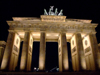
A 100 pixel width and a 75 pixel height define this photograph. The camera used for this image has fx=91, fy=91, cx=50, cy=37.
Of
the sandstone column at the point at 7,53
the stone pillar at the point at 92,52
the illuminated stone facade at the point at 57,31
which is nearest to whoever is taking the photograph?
the sandstone column at the point at 7,53

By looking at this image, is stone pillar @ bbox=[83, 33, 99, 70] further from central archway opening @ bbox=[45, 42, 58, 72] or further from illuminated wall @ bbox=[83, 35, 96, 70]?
central archway opening @ bbox=[45, 42, 58, 72]

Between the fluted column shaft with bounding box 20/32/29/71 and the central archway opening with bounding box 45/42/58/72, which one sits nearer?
the fluted column shaft with bounding box 20/32/29/71

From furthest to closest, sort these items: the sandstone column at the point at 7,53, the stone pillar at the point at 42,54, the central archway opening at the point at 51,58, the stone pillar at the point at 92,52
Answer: the central archway opening at the point at 51,58
the stone pillar at the point at 92,52
the stone pillar at the point at 42,54
the sandstone column at the point at 7,53

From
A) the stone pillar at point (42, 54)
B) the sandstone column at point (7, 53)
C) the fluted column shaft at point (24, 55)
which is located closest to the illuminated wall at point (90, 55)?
the stone pillar at point (42, 54)

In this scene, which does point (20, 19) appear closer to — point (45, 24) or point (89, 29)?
point (45, 24)

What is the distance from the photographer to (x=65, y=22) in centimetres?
3008

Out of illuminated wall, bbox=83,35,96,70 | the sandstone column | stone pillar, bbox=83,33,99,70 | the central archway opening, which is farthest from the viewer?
the central archway opening

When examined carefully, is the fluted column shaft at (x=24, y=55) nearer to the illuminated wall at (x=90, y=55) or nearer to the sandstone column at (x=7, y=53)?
the sandstone column at (x=7, y=53)

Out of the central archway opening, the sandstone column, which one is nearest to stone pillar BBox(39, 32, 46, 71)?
the sandstone column

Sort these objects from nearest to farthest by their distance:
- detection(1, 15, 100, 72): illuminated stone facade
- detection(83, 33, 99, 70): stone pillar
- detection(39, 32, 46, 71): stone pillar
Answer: detection(39, 32, 46, 71): stone pillar
detection(83, 33, 99, 70): stone pillar
detection(1, 15, 100, 72): illuminated stone facade

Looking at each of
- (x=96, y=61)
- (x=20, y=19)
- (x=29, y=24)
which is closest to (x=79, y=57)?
(x=96, y=61)

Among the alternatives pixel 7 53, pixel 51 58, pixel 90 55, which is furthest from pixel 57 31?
pixel 51 58

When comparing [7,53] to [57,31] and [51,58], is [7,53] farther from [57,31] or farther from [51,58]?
[51,58]

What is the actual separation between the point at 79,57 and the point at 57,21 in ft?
44.1
